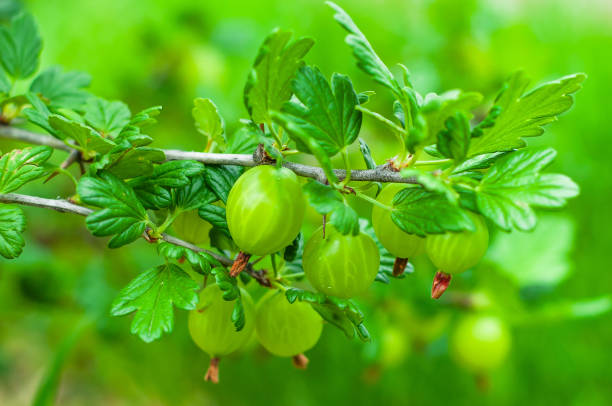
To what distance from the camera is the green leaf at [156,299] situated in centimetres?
44

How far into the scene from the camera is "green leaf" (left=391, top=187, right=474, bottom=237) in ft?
1.31

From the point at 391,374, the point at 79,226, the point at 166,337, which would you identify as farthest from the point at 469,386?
the point at 79,226

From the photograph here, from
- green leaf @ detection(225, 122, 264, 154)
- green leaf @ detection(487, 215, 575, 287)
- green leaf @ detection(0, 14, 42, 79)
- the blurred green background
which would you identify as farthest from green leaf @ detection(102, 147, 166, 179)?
green leaf @ detection(487, 215, 575, 287)

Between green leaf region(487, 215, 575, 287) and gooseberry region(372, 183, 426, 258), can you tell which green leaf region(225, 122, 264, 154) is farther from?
green leaf region(487, 215, 575, 287)

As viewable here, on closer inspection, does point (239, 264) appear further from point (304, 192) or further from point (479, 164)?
point (479, 164)


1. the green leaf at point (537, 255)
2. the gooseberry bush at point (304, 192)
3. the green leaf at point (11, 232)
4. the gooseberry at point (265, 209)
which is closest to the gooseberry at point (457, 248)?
the gooseberry bush at point (304, 192)

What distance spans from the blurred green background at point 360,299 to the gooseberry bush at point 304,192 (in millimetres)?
606

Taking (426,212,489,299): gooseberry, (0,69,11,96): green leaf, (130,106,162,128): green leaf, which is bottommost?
(0,69,11,96): green leaf

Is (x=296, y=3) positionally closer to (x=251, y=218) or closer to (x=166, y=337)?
(x=166, y=337)

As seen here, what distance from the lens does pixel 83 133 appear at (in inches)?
19.8

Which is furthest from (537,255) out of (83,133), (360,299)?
(83,133)

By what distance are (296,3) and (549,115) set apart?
1.50 meters

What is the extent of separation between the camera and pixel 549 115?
449 mm

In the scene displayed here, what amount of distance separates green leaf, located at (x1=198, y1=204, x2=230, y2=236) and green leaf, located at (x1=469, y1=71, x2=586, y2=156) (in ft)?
0.74
